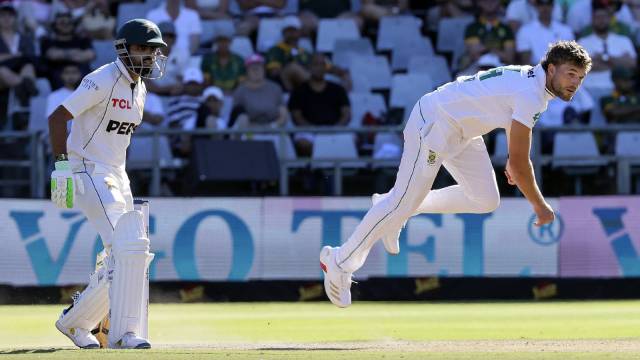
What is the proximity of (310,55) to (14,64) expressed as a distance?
11.6 feet

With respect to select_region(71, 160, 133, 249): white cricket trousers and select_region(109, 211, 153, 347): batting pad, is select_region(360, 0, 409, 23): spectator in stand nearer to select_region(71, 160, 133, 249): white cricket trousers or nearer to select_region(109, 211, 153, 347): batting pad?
select_region(71, 160, 133, 249): white cricket trousers

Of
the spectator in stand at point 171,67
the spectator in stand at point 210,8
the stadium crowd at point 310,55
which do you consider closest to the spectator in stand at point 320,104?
the stadium crowd at point 310,55

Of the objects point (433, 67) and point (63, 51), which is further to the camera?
point (433, 67)

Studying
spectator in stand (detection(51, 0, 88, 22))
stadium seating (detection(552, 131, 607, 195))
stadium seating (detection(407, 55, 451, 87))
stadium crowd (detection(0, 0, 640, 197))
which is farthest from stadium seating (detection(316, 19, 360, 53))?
stadium seating (detection(552, 131, 607, 195))

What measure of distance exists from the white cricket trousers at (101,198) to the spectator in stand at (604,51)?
8.72m

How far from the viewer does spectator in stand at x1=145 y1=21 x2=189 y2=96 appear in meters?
14.9

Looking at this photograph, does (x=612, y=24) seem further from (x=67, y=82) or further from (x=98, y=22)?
(x=67, y=82)

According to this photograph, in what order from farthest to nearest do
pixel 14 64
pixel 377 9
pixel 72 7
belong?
pixel 377 9, pixel 72 7, pixel 14 64

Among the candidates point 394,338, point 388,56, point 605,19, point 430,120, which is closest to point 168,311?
point 394,338

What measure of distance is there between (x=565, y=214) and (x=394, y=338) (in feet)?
15.0

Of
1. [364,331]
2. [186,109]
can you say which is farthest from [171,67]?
[364,331]

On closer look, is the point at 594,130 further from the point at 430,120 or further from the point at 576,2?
the point at 430,120

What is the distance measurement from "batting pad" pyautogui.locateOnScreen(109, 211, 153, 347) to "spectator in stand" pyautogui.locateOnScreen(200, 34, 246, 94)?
8189mm

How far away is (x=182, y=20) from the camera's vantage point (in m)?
15.7
